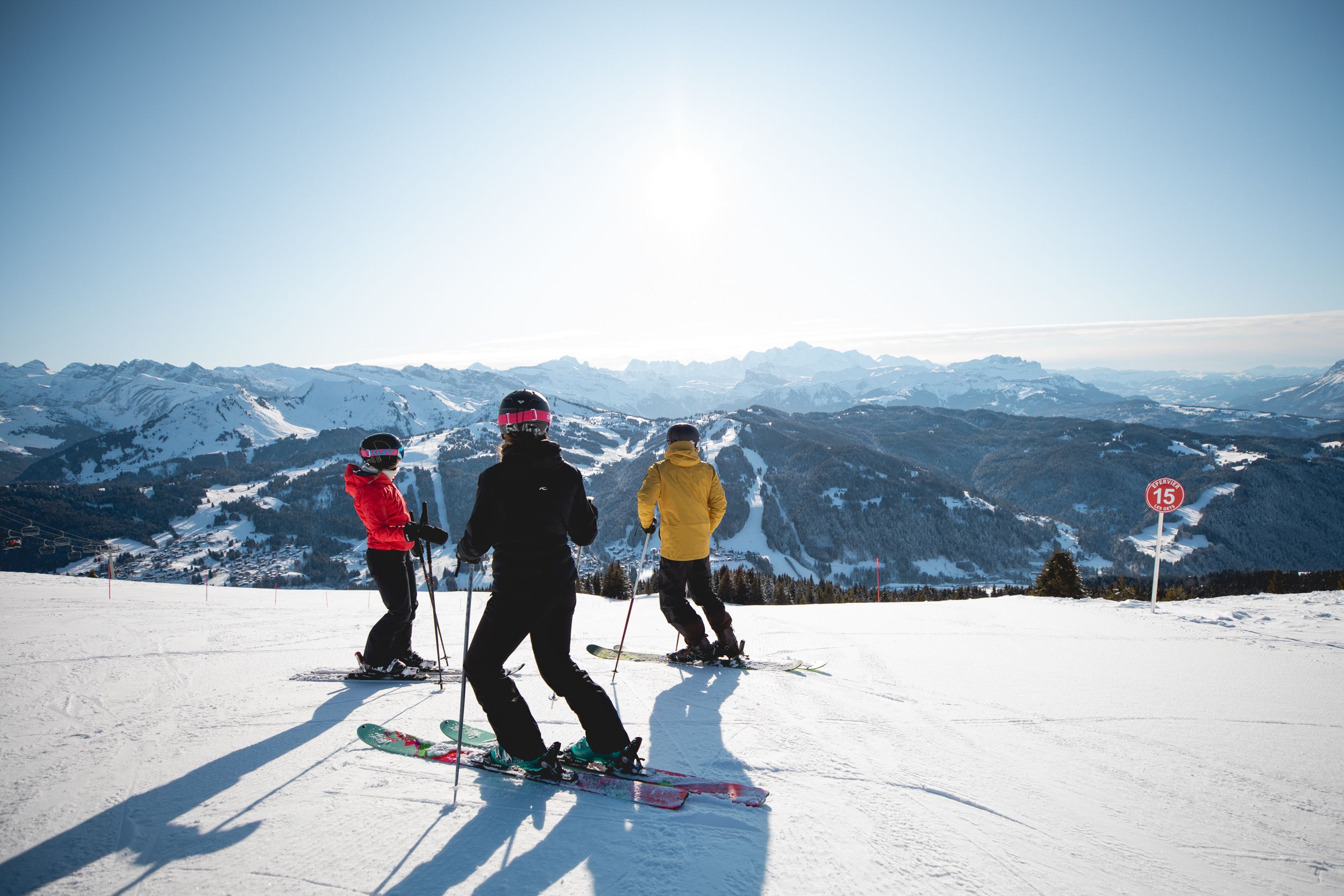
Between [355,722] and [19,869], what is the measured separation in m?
2.17

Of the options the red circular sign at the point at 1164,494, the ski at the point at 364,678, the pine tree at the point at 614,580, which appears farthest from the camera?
the pine tree at the point at 614,580

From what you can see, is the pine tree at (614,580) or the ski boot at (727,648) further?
the pine tree at (614,580)

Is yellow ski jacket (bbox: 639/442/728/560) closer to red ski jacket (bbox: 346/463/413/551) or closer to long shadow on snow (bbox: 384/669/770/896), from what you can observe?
red ski jacket (bbox: 346/463/413/551)

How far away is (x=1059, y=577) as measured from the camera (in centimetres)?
2284

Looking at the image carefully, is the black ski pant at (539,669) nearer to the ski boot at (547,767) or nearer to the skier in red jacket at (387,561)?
the ski boot at (547,767)

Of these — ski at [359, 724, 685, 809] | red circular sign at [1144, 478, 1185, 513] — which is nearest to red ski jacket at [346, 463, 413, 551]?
ski at [359, 724, 685, 809]

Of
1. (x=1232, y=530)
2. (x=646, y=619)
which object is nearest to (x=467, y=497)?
(x=646, y=619)

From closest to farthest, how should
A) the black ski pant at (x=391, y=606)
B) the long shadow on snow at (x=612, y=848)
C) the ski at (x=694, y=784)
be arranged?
the long shadow on snow at (x=612, y=848) → the ski at (x=694, y=784) → the black ski pant at (x=391, y=606)

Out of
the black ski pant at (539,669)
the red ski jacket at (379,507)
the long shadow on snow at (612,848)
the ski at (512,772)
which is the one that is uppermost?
the red ski jacket at (379,507)

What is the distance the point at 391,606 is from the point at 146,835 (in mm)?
3398

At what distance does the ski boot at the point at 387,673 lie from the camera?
6.27 meters

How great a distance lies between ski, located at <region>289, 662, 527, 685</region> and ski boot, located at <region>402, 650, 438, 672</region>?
109 millimetres

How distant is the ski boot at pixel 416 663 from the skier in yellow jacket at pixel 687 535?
9.10ft

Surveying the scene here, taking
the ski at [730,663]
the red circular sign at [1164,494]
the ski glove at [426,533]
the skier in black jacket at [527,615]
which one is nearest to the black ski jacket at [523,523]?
the skier in black jacket at [527,615]
